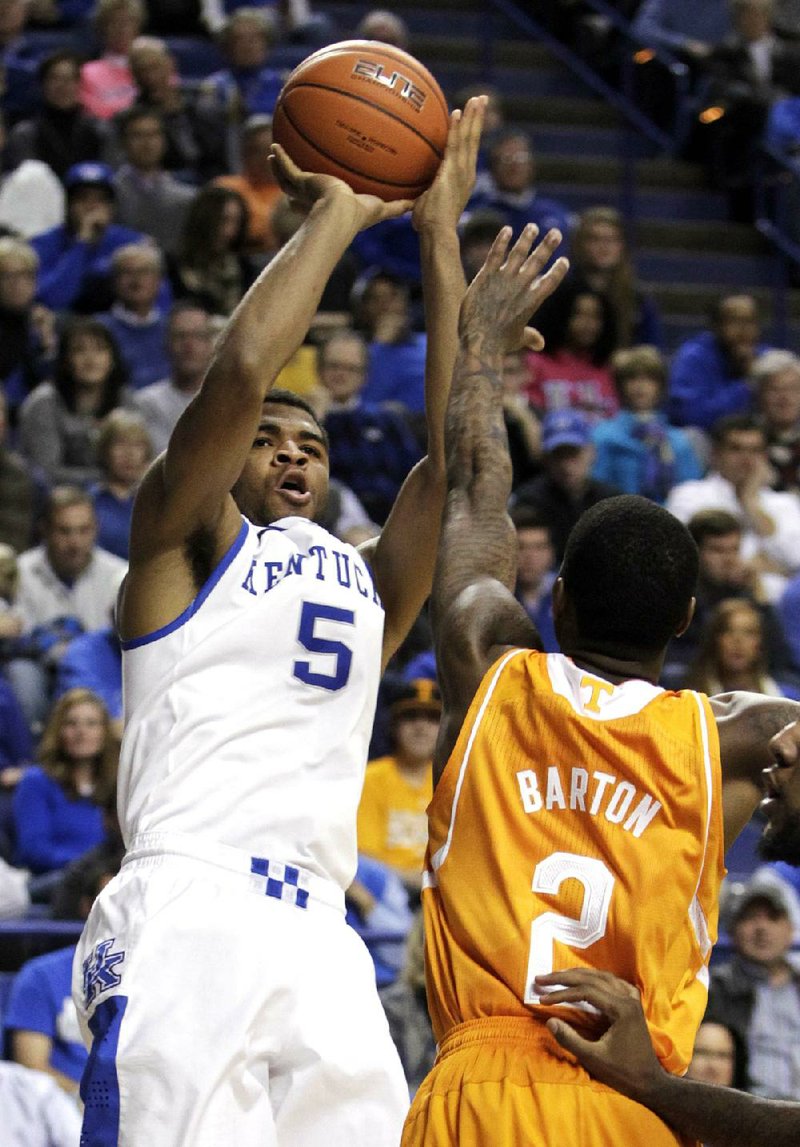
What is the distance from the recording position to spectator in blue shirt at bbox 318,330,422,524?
8930 millimetres

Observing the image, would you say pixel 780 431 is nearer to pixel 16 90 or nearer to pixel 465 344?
pixel 16 90

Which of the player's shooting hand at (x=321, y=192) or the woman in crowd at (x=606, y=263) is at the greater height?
the player's shooting hand at (x=321, y=192)

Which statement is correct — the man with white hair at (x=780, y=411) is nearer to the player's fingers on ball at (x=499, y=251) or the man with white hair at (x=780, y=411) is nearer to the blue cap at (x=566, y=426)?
the blue cap at (x=566, y=426)

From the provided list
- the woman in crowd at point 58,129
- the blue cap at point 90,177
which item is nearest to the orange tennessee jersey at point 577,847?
the blue cap at point 90,177

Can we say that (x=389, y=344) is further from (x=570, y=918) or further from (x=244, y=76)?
(x=570, y=918)

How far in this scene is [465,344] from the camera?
3.82 metres

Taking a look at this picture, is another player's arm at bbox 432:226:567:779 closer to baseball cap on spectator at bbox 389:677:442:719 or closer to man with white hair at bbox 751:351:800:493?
baseball cap on spectator at bbox 389:677:442:719

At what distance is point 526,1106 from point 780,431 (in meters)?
7.00

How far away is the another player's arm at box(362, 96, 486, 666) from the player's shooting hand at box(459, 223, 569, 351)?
0.28 m

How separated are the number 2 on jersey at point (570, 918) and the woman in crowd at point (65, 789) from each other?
13.2ft

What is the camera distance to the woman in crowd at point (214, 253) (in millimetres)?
9766

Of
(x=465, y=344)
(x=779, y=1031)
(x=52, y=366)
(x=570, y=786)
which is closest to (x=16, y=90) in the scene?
(x=52, y=366)

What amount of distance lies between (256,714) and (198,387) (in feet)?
9.90

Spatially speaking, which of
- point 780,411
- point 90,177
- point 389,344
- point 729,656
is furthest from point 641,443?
point 90,177
